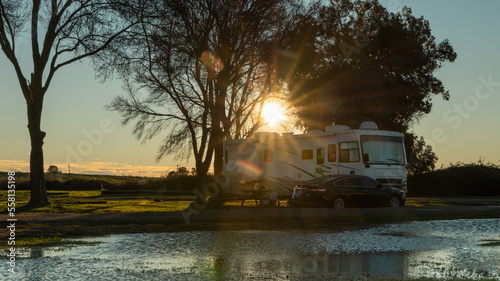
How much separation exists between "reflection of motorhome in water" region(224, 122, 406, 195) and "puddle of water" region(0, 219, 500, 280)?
12246 mm

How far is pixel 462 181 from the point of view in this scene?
4584cm

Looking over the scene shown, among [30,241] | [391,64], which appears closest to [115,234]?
[30,241]

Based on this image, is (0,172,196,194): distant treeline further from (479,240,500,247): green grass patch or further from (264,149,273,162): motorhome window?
(479,240,500,247): green grass patch

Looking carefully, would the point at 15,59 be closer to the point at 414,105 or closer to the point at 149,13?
the point at 149,13

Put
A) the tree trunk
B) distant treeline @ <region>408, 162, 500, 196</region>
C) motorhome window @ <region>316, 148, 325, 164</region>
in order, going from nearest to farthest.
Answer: the tree trunk
motorhome window @ <region>316, 148, 325, 164</region>
distant treeline @ <region>408, 162, 500, 196</region>

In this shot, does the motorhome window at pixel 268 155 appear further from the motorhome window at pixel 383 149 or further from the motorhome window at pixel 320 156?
the motorhome window at pixel 383 149

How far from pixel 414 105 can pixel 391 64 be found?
3.42 meters

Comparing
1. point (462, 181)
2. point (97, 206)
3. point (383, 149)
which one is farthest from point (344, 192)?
point (462, 181)

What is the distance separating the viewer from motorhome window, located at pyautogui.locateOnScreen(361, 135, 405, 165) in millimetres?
27594

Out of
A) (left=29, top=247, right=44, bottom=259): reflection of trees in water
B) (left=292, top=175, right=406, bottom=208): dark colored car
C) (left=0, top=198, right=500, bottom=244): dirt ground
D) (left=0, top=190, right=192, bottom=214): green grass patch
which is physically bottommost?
(left=29, top=247, right=44, bottom=259): reflection of trees in water

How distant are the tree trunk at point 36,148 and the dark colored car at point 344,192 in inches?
409

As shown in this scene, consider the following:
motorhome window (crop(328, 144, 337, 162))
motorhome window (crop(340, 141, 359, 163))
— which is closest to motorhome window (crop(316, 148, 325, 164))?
motorhome window (crop(328, 144, 337, 162))

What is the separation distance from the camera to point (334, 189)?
2494 centimetres

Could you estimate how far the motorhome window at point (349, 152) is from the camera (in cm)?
2770
